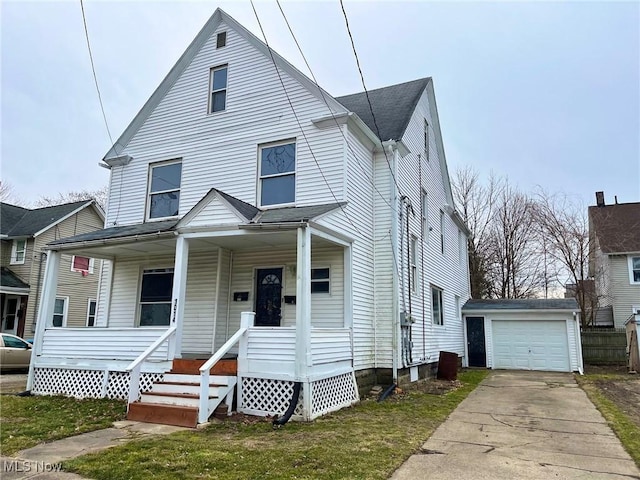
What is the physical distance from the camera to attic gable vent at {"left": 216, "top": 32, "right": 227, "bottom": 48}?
11.9 metres

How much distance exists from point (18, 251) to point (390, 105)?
19.6m

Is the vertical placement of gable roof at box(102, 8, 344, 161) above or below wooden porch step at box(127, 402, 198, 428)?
above

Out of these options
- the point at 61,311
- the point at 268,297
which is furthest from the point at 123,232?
the point at 61,311

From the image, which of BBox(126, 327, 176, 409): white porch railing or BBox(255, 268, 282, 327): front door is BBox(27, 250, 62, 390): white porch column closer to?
BBox(126, 327, 176, 409): white porch railing

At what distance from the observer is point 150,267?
1173cm

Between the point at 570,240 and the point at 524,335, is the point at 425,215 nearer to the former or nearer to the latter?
the point at 524,335

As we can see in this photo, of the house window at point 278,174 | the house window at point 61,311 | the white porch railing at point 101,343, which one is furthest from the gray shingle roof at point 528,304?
the house window at point 61,311

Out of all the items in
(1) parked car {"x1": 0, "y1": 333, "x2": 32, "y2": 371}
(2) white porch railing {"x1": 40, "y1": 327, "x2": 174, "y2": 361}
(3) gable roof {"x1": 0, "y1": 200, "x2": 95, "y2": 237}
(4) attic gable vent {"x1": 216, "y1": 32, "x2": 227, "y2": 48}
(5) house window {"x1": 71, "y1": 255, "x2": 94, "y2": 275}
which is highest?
(4) attic gable vent {"x1": 216, "y1": 32, "x2": 227, "y2": 48}

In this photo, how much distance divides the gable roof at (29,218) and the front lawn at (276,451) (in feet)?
64.6

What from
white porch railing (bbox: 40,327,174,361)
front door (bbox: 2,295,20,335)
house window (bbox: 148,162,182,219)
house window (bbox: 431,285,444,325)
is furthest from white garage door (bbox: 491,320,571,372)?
front door (bbox: 2,295,20,335)

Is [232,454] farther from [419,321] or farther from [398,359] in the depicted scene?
[419,321]

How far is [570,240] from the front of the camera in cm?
2505

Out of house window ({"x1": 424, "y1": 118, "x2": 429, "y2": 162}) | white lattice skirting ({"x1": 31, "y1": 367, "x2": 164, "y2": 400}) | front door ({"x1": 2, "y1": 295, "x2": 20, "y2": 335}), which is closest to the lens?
white lattice skirting ({"x1": 31, "y1": 367, "x2": 164, "y2": 400})

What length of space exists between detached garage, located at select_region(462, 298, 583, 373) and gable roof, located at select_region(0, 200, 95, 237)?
66.5 feet
